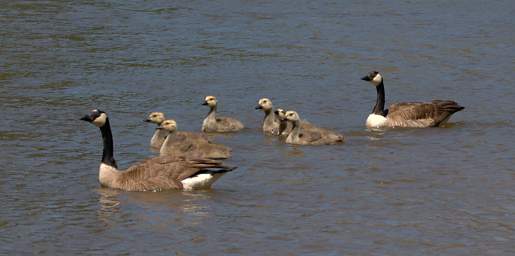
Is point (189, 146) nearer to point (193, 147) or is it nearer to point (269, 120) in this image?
point (193, 147)

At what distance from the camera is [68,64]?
2316cm

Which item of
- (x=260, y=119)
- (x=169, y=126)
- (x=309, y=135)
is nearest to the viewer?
(x=169, y=126)

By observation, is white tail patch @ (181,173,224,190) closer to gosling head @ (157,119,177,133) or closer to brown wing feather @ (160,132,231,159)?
brown wing feather @ (160,132,231,159)

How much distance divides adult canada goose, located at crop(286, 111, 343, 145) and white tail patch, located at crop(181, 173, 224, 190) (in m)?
3.15

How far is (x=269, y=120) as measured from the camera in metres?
18.2

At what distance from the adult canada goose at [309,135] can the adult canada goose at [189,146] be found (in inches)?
53.1

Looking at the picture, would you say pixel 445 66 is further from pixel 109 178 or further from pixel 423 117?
pixel 109 178

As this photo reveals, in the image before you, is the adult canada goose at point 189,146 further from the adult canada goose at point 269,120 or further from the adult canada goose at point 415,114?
the adult canada goose at point 415,114

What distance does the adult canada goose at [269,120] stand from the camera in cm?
1808

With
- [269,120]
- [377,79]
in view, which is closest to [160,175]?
[269,120]

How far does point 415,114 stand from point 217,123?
3051 mm

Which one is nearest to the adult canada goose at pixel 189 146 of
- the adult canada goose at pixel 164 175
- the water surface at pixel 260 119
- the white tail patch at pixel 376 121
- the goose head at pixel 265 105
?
the water surface at pixel 260 119

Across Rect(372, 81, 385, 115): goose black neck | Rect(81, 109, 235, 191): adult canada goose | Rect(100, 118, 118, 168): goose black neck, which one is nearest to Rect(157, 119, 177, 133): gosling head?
Rect(100, 118, 118, 168): goose black neck

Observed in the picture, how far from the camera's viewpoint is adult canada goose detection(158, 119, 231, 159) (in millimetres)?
15953
